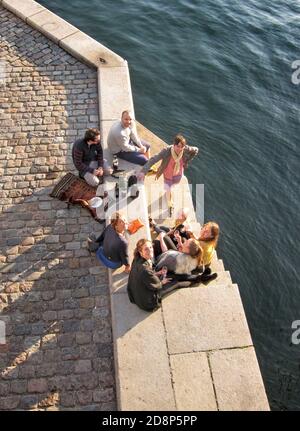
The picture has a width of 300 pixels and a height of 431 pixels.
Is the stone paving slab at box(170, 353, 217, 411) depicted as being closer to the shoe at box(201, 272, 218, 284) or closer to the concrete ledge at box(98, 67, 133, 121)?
the shoe at box(201, 272, 218, 284)

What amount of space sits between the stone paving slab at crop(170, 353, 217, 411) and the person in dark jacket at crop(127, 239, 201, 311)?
928mm

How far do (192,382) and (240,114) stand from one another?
10378mm

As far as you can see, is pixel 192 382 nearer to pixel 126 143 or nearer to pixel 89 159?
pixel 89 159

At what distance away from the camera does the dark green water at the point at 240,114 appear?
1069cm

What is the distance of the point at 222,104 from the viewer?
1525 centimetres

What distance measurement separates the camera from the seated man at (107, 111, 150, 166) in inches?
358

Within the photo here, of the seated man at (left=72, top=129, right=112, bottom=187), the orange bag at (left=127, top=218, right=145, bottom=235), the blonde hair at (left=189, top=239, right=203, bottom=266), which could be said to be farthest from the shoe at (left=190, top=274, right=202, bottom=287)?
the seated man at (left=72, top=129, right=112, bottom=187)

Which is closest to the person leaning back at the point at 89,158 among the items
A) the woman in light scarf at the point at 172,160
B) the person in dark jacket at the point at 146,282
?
the woman in light scarf at the point at 172,160

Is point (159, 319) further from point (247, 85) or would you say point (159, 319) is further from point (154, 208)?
point (247, 85)

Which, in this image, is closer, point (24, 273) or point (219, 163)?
point (24, 273)

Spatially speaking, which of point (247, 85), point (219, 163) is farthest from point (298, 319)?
point (247, 85)

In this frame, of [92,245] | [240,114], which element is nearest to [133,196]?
[92,245]

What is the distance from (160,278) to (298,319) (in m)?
4.53
